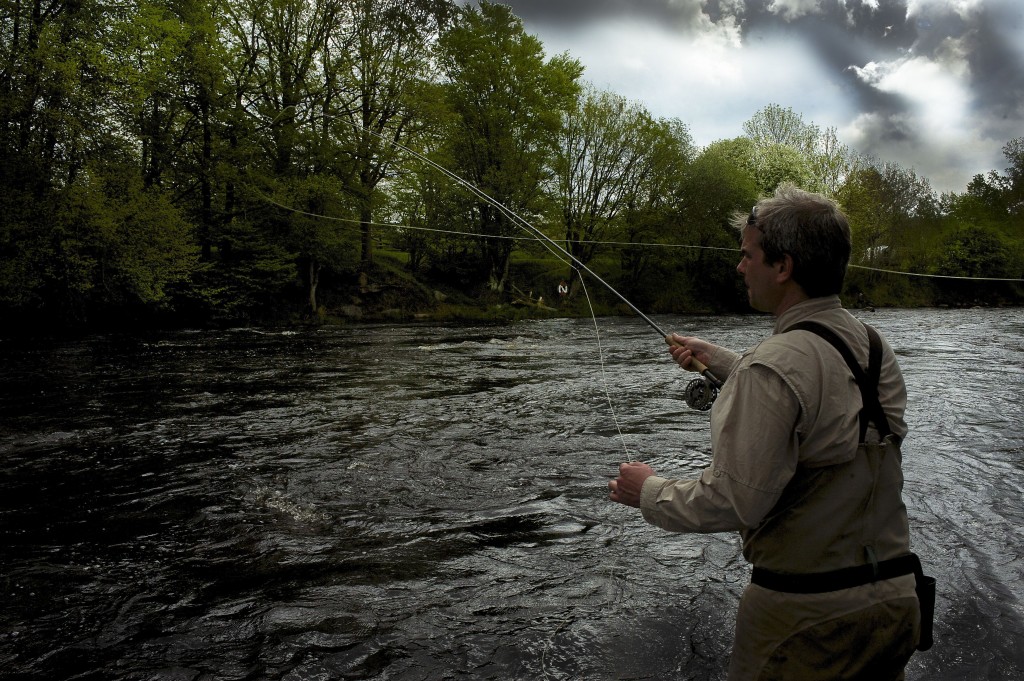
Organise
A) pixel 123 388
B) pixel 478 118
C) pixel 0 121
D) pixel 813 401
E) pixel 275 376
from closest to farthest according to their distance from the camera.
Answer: pixel 813 401 → pixel 123 388 → pixel 275 376 → pixel 0 121 → pixel 478 118

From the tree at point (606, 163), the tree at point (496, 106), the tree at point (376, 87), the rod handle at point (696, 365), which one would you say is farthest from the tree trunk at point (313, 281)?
the rod handle at point (696, 365)

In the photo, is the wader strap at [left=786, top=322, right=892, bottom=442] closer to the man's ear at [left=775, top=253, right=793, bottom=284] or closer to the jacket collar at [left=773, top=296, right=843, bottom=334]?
the jacket collar at [left=773, top=296, right=843, bottom=334]

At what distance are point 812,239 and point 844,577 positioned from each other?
3.38 ft

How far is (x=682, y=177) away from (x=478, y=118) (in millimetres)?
14678

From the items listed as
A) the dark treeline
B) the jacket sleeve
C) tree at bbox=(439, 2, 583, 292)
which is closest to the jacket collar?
the jacket sleeve

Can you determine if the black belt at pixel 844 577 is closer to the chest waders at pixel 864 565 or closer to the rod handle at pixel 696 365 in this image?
the chest waders at pixel 864 565

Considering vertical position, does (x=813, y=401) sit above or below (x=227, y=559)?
above

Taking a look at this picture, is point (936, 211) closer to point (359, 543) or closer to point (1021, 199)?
point (1021, 199)

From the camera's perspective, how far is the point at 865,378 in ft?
6.65

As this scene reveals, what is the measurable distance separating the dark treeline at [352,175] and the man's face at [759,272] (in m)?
6.90

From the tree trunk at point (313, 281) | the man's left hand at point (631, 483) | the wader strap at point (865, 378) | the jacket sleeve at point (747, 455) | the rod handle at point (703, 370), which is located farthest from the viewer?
the tree trunk at point (313, 281)

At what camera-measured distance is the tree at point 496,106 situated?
3831cm

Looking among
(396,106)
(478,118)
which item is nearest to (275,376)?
(396,106)

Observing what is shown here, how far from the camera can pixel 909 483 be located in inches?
256
